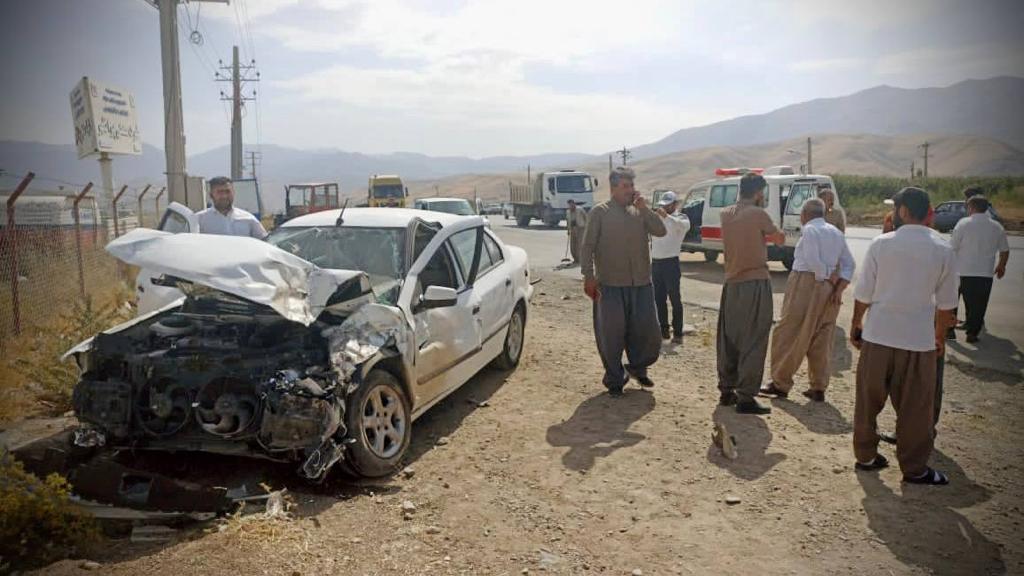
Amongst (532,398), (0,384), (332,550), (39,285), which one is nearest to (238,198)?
(39,285)

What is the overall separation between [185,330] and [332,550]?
67.0 inches

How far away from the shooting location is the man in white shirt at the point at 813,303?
5812mm

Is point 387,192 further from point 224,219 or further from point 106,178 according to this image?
point 224,219

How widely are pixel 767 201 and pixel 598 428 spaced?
32.3ft

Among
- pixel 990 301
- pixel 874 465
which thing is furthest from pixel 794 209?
pixel 874 465

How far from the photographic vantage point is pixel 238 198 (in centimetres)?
2941

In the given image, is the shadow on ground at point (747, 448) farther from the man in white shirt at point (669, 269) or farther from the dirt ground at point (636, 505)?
the man in white shirt at point (669, 269)

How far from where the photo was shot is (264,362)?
3824 millimetres

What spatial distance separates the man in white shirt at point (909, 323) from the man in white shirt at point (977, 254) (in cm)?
452

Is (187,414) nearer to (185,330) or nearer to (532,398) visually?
(185,330)

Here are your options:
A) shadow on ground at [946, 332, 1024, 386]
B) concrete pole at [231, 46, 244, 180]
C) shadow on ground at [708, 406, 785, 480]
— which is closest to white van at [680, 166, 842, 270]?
shadow on ground at [946, 332, 1024, 386]

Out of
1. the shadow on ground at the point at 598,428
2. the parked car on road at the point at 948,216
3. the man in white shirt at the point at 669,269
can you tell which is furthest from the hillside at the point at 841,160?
the shadow on ground at the point at 598,428

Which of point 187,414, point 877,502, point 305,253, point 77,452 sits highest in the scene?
point 305,253

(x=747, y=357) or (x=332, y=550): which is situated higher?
(x=747, y=357)
